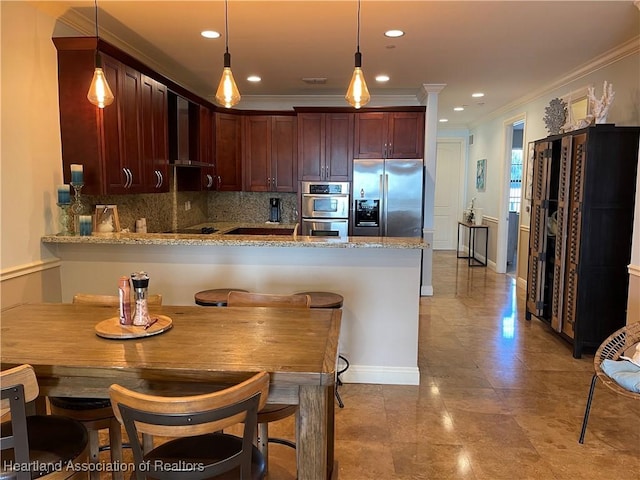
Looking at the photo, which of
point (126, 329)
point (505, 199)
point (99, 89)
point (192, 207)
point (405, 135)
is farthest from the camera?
point (505, 199)

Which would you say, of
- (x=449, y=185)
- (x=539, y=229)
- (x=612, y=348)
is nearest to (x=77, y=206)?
(x=612, y=348)

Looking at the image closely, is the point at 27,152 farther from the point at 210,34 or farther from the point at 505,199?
the point at 505,199

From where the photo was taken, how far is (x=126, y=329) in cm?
189

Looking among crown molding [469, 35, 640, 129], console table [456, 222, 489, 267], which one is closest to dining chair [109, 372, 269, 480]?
crown molding [469, 35, 640, 129]

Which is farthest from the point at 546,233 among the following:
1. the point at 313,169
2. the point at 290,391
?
the point at 290,391

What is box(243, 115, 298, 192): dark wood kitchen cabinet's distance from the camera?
6.07 metres

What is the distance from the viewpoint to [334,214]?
575 centimetres

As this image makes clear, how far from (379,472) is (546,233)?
319 centimetres

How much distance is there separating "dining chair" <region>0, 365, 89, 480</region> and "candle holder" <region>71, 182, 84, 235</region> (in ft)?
6.09

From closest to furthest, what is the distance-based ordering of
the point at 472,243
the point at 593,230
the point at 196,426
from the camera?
the point at 196,426, the point at 593,230, the point at 472,243

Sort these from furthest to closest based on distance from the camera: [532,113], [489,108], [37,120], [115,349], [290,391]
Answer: [489,108] → [532,113] → [37,120] → [115,349] → [290,391]

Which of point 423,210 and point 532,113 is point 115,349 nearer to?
point 423,210

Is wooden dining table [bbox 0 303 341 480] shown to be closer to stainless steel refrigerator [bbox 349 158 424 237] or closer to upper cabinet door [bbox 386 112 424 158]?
stainless steel refrigerator [bbox 349 158 424 237]

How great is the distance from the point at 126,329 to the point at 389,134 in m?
4.50
